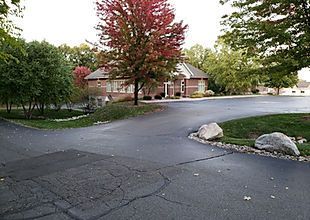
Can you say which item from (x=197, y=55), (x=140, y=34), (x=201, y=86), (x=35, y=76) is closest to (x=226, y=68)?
(x=201, y=86)

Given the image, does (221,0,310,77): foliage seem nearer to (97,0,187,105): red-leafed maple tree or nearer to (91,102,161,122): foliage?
(97,0,187,105): red-leafed maple tree

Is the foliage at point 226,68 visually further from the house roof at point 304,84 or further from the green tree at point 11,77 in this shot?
the house roof at point 304,84

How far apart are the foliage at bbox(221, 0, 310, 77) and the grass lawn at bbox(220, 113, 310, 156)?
6.85 feet

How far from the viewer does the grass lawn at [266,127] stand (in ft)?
35.0

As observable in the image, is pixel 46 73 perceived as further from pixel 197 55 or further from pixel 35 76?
pixel 197 55

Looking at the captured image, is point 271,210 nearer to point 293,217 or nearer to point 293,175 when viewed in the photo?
point 293,217

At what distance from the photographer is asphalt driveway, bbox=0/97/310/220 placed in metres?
3.92

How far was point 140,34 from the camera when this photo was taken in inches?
707

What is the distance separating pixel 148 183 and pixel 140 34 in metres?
14.2

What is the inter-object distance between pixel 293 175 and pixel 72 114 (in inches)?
860

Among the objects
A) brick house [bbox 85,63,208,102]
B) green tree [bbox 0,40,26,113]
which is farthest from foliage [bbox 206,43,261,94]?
green tree [bbox 0,40,26,113]

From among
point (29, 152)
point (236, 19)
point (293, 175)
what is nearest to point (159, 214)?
point (293, 175)

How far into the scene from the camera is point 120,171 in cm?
581

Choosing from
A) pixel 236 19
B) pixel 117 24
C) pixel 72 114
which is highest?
pixel 117 24
